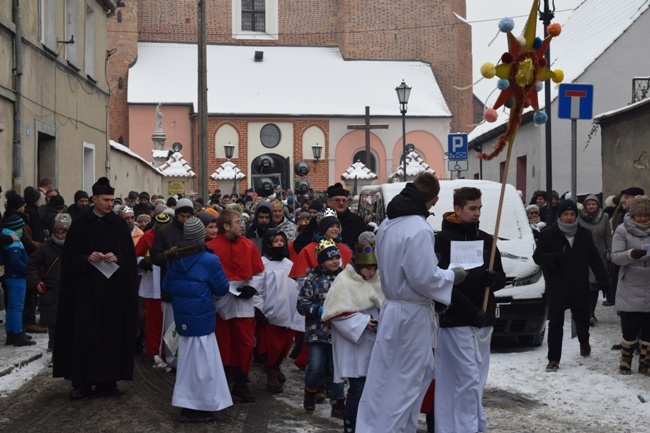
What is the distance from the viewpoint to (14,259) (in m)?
11.8

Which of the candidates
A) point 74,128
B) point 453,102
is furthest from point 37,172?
point 453,102

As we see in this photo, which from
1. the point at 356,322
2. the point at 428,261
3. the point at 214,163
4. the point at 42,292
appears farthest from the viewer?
the point at 214,163

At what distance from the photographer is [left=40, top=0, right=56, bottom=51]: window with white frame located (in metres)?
18.5

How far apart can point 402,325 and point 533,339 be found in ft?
18.6

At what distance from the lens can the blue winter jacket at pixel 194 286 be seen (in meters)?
8.08

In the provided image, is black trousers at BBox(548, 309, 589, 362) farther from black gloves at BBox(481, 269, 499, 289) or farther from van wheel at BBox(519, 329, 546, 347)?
black gloves at BBox(481, 269, 499, 289)

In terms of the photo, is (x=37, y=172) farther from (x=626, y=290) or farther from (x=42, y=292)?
(x=626, y=290)

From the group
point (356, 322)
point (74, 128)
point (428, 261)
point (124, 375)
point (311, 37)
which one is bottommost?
point (124, 375)

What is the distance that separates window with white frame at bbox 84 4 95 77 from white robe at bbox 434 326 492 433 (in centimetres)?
1728

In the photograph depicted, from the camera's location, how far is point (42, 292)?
1134cm

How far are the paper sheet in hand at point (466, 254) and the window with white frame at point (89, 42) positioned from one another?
1703cm

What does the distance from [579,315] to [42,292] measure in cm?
591

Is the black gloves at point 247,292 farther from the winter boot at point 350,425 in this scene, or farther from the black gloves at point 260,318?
the winter boot at point 350,425

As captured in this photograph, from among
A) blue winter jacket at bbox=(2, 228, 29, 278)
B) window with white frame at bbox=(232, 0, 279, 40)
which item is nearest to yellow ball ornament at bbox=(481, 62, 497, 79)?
blue winter jacket at bbox=(2, 228, 29, 278)
